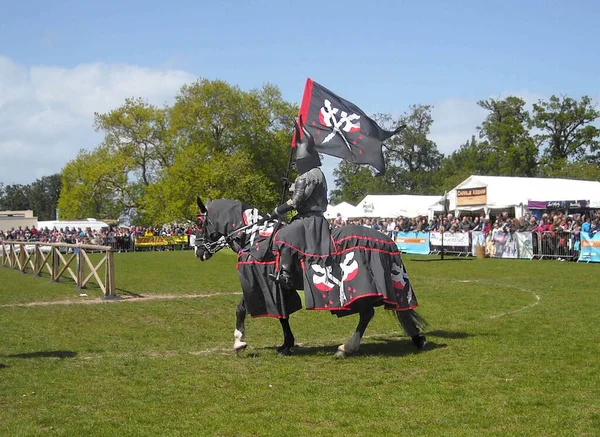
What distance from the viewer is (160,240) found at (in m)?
53.2

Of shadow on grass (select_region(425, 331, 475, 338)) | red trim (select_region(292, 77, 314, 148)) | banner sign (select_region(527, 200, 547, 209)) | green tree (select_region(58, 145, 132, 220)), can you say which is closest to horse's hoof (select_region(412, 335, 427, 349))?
shadow on grass (select_region(425, 331, 475, 338))

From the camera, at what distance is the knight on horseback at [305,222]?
31.0 feet

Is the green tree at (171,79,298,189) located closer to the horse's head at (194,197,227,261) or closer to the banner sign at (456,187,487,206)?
the banner sign at (456,187,487,206)

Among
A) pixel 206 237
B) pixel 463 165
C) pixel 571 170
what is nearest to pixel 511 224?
pixel 206 237

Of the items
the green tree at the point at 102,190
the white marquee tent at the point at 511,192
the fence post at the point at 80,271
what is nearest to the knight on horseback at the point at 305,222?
the fence post at the point at 80,271

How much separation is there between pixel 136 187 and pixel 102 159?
4.20 meters

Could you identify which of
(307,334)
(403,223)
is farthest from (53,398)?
(403,223)

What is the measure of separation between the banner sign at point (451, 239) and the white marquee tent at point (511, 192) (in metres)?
6.48

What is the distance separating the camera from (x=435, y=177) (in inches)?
3976

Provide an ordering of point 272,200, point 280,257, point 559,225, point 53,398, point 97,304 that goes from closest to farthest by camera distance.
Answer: point 53,398 < point 280,257 < point 97,304 < point 559,225 < point 272,200

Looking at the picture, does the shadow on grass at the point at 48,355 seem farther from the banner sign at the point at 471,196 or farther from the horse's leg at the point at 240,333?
the banner sign at the point at 471,196

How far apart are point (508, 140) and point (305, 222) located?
3198 inches

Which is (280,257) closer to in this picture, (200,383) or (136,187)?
(200,383)

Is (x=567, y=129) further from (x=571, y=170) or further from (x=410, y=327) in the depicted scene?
(x=410, y=327)
